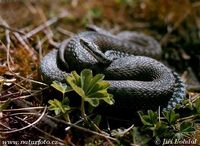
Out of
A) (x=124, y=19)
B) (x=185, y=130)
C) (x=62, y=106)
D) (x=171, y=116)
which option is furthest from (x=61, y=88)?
(x=124, y=19)

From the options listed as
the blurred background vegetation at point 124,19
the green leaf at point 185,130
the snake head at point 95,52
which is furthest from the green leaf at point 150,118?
the blurred background vegetation at point 124,19

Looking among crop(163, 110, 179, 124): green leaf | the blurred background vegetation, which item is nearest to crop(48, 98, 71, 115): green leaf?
crop(163, 110, 179, 124): green leaf

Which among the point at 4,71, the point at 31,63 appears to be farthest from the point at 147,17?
the point at 4,71

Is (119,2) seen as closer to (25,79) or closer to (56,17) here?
(56,17)

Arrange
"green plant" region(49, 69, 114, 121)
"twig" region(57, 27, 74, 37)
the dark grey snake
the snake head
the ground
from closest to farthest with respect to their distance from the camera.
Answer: "green plant" region(49, 69, 114, 121)
the ground
the dark grey snake
the snake head
"twig" region(57, 27, 74, 37)

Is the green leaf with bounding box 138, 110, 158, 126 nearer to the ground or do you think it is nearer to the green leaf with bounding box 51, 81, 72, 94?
the ground

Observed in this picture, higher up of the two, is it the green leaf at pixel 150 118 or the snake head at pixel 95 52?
the snake head at pixel 95 52

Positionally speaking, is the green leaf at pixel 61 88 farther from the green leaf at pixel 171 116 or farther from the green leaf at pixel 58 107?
the green leaf at pixel 171 116
